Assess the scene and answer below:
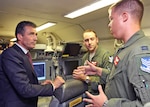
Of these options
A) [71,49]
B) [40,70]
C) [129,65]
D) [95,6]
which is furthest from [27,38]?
[95,6]

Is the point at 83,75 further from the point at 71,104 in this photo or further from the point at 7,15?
the point at 7,15

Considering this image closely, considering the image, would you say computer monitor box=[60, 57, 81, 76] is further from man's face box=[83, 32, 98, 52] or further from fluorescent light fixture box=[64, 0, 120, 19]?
fluorescent light fixture box=[64, 0, 120, 19]

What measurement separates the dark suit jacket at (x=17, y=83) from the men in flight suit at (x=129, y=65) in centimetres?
73

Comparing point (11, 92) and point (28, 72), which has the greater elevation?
point (28, 72)

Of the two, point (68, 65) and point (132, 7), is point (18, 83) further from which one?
point (68, 65)

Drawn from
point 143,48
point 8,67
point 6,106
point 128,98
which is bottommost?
point 6,106

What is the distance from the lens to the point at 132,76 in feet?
2.73

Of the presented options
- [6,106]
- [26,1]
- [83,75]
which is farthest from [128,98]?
[26,1]

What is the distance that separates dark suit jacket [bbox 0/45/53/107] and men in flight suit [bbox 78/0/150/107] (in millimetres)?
732

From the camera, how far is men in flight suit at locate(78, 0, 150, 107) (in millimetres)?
802

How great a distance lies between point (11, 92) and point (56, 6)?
2.27m

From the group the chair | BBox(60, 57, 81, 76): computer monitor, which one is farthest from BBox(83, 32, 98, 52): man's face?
the chair

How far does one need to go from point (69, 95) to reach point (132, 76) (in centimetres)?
42

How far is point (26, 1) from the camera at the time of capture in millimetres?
2959
